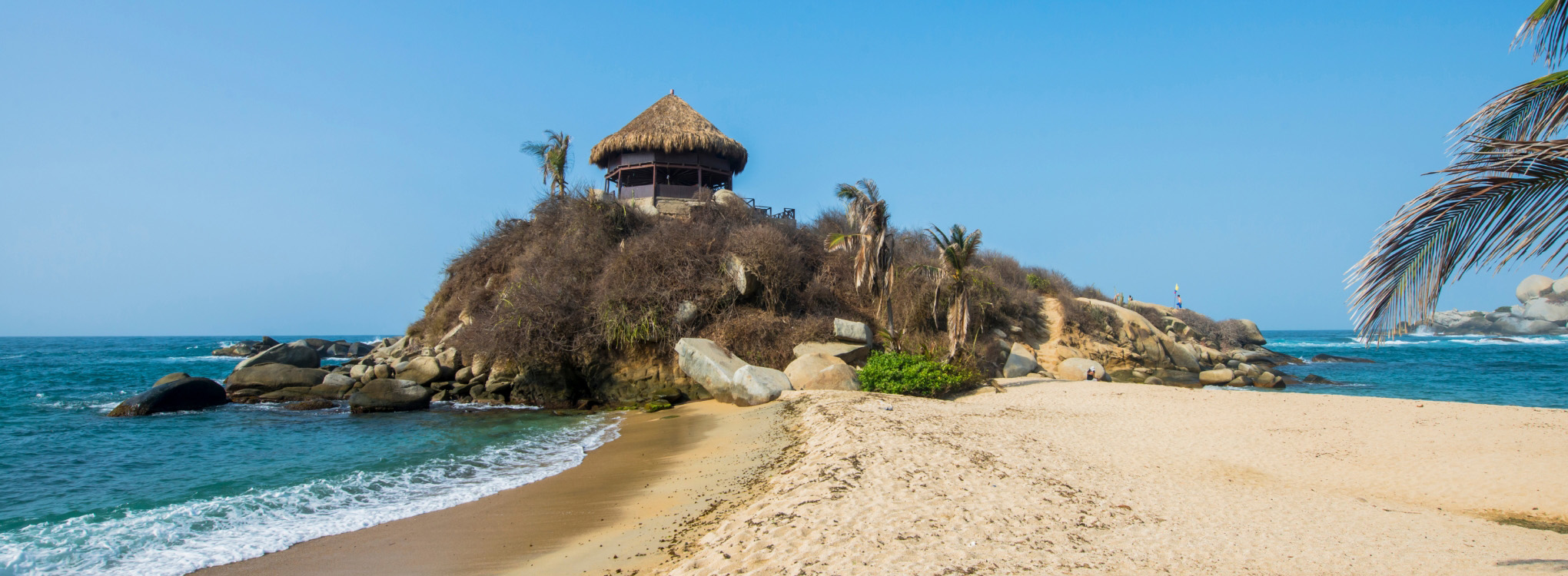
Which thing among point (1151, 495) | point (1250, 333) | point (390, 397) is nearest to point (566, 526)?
point (1151, 495)

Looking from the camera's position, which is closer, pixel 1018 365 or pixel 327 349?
pixel 1018 365

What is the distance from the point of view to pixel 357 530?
269 inches

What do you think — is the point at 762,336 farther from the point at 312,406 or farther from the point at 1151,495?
the point at 312,406

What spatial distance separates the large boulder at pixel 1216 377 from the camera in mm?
23484

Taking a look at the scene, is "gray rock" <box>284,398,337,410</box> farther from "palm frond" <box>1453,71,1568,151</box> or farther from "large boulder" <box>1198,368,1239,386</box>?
"large boulder" <box>1198,368,1239,386</box>

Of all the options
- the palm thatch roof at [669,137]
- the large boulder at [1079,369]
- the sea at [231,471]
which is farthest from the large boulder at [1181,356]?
the palm thatch roof at [669,137]

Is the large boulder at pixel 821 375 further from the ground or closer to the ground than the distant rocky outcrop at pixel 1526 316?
closer to the ground

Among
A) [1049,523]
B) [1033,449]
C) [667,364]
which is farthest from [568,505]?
[667,364]

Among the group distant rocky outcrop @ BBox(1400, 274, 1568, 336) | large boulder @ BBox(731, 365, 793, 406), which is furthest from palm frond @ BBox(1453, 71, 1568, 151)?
distant rocky outcrop @ BBox(1400, 274, 1568, 336)

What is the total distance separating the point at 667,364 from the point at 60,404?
17.7 m

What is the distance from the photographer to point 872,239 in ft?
54.9

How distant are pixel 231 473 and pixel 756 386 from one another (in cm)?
876

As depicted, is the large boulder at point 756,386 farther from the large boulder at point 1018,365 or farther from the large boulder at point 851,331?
the large boulder at point 1018,365

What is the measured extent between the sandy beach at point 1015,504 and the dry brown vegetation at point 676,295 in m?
6.44
